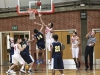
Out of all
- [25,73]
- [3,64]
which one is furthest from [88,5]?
[25,73]

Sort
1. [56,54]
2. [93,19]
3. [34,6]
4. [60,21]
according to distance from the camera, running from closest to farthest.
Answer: [56,54], [34,6], [93,19], [60,21]

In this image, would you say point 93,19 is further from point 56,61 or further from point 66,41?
point 56,61

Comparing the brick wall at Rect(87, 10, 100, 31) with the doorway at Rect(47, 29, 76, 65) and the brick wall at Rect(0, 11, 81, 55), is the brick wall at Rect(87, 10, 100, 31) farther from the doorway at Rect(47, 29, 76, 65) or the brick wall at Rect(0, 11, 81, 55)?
the doorway at Rect(47, 29, 76, 65)

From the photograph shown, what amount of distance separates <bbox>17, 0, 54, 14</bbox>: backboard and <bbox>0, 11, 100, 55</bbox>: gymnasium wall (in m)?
1.29

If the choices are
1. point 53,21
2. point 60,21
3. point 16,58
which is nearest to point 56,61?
point 16,58

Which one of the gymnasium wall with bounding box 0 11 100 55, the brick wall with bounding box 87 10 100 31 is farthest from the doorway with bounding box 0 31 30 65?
the brick wall with bounding box 87 10 100 31

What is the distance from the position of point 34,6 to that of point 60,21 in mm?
4160

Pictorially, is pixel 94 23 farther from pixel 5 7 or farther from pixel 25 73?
pixel 25 73

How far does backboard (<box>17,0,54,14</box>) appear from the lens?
23964 mm

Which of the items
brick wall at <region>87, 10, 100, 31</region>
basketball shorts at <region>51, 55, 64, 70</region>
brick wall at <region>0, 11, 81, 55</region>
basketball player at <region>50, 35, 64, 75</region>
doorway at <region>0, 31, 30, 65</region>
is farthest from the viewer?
doorway at <region>0, 31, 30, 65</region>

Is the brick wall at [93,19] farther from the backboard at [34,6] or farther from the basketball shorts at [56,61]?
the basketball shorts at [56,61]

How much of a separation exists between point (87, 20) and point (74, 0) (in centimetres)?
201

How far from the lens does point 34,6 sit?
23.4m

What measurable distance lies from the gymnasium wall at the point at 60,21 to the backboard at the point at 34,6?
1.29m
